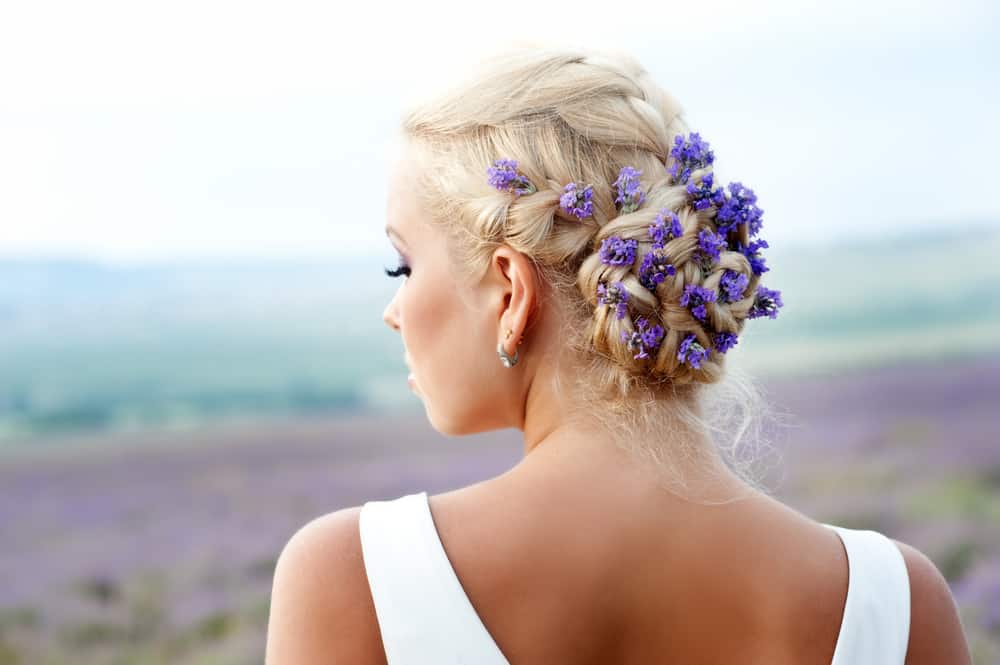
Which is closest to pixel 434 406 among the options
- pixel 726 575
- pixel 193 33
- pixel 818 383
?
pixel 726 575

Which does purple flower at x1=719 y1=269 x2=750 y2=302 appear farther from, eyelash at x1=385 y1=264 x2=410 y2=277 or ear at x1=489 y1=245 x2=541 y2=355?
eyelash at x1=385 y1=264 x2=410 y2=277

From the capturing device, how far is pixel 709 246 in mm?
1242

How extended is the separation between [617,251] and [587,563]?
1.17 ft

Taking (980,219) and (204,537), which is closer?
(204,537)

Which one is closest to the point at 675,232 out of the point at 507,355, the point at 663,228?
the point at 663,228

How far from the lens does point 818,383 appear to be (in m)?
5.68

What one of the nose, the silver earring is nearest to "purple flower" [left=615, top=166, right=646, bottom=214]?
the silver earring

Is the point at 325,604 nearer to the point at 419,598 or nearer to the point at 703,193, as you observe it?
the point at 419,598

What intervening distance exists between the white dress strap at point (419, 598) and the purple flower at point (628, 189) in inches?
16.2

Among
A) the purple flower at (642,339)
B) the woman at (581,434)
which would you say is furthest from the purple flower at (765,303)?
the purple flower at (642,339)

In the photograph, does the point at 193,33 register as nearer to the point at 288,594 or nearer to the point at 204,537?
the point at 204,537

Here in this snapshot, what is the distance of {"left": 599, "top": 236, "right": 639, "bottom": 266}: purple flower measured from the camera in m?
1.18

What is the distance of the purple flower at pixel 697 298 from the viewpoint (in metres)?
1.22

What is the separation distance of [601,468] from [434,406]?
0.28 meters
